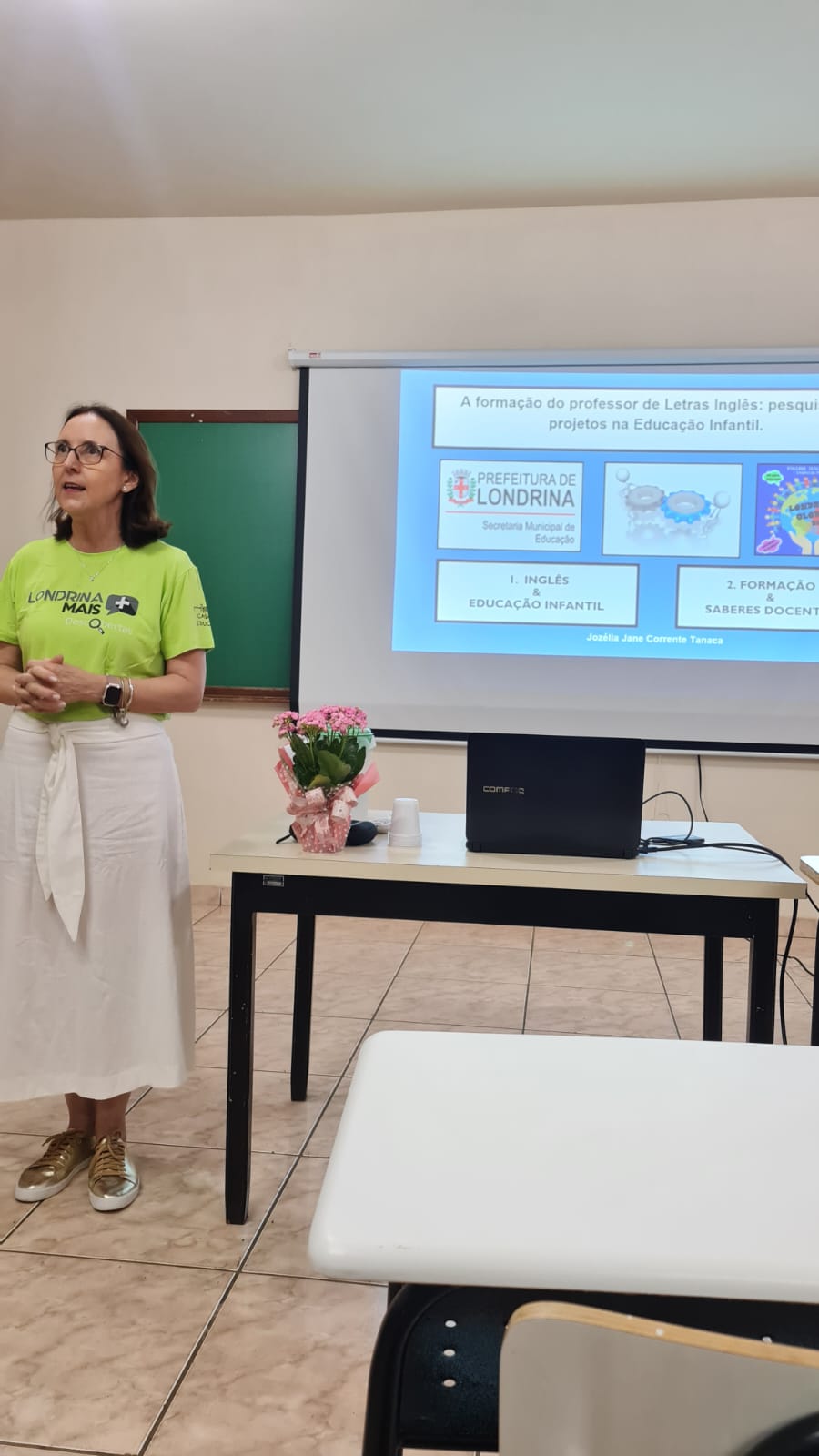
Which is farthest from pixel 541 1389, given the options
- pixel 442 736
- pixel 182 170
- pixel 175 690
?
pixel 182 170

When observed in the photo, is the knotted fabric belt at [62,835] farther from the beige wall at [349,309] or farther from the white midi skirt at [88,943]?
the beige wall at [349,309]

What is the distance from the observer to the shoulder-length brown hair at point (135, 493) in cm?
198

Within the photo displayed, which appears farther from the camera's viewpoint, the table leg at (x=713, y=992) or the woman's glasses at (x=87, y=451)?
the table leg at (x=713, y=992)

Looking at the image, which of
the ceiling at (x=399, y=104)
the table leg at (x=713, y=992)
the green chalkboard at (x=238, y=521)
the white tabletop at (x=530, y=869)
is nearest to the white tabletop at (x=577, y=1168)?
the white tabletop at (x=530, y=869)

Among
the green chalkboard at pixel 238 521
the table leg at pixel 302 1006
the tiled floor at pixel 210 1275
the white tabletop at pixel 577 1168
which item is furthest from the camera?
the green chalkboard at pixel 238 521

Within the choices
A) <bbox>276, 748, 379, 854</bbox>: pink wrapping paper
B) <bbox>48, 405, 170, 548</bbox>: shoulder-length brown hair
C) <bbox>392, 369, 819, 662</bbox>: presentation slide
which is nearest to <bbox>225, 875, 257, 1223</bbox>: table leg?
<bbox>276, 748, 379, 854</bbox>: pink wrapping paper

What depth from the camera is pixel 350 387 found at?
13.2 feet

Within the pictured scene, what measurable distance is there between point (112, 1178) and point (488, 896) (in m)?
0.94

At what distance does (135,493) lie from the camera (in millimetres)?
2023

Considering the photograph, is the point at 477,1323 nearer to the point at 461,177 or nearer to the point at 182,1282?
the point at 182,1282

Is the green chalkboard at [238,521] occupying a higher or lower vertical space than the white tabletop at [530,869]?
higher

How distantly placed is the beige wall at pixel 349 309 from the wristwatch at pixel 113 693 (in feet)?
7.38

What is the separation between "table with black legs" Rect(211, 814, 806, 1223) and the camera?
68.9 inches

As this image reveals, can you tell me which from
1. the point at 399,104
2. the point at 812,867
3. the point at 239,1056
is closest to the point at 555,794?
the point at 812,867
